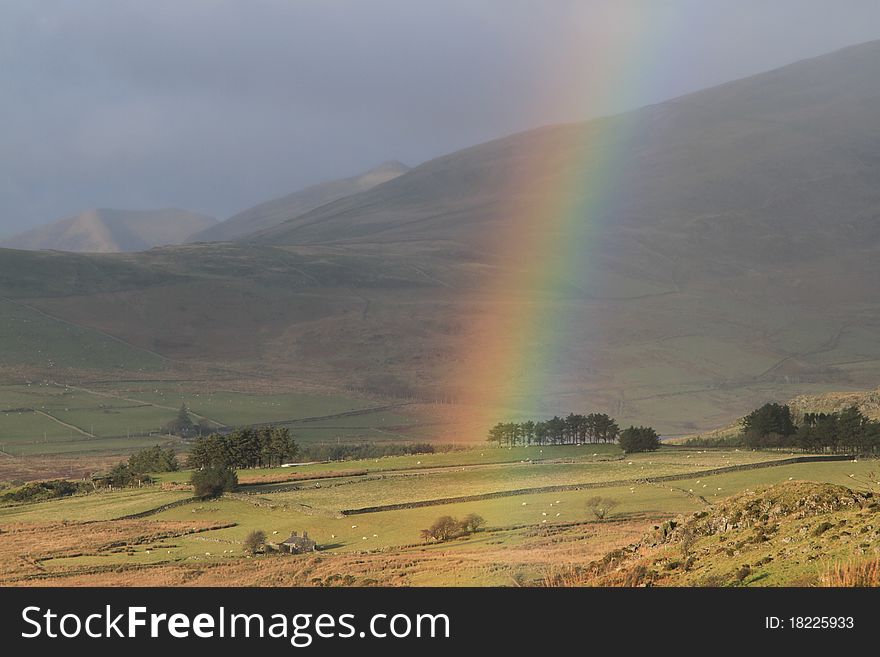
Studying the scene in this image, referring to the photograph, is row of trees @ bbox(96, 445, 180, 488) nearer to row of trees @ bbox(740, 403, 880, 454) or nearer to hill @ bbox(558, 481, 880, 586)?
row of trees @ bbox(740, 403, 880, 454)

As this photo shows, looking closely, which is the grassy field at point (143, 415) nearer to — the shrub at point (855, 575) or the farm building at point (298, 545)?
the farm building at point (298, 545)

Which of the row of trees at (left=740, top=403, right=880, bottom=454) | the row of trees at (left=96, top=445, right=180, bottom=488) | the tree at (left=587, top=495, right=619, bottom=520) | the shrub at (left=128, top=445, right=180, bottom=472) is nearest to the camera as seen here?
the tree at (left=587, top=495, right=619, bottom=520)

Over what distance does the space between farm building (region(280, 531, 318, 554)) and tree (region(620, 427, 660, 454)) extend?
39.5 meters

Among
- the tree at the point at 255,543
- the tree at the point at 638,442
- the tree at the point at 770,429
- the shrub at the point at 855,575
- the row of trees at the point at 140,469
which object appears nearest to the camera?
the shrub at the point at 855,575

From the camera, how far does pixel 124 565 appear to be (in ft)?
143

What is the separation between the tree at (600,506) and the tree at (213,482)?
25.5 m

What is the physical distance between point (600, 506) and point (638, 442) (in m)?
31.0

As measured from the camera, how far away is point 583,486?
61.2m

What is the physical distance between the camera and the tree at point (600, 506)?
166 ft

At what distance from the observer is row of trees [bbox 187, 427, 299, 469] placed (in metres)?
90.1

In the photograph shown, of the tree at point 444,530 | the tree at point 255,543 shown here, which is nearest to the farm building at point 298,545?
the tree at point 255,543

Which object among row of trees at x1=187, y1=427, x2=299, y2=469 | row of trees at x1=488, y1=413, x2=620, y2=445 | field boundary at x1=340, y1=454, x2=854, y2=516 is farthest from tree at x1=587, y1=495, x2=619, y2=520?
row of trees at x1=488, y1=413, x2=620, y2=445


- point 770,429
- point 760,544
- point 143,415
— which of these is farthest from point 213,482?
point 143,415
